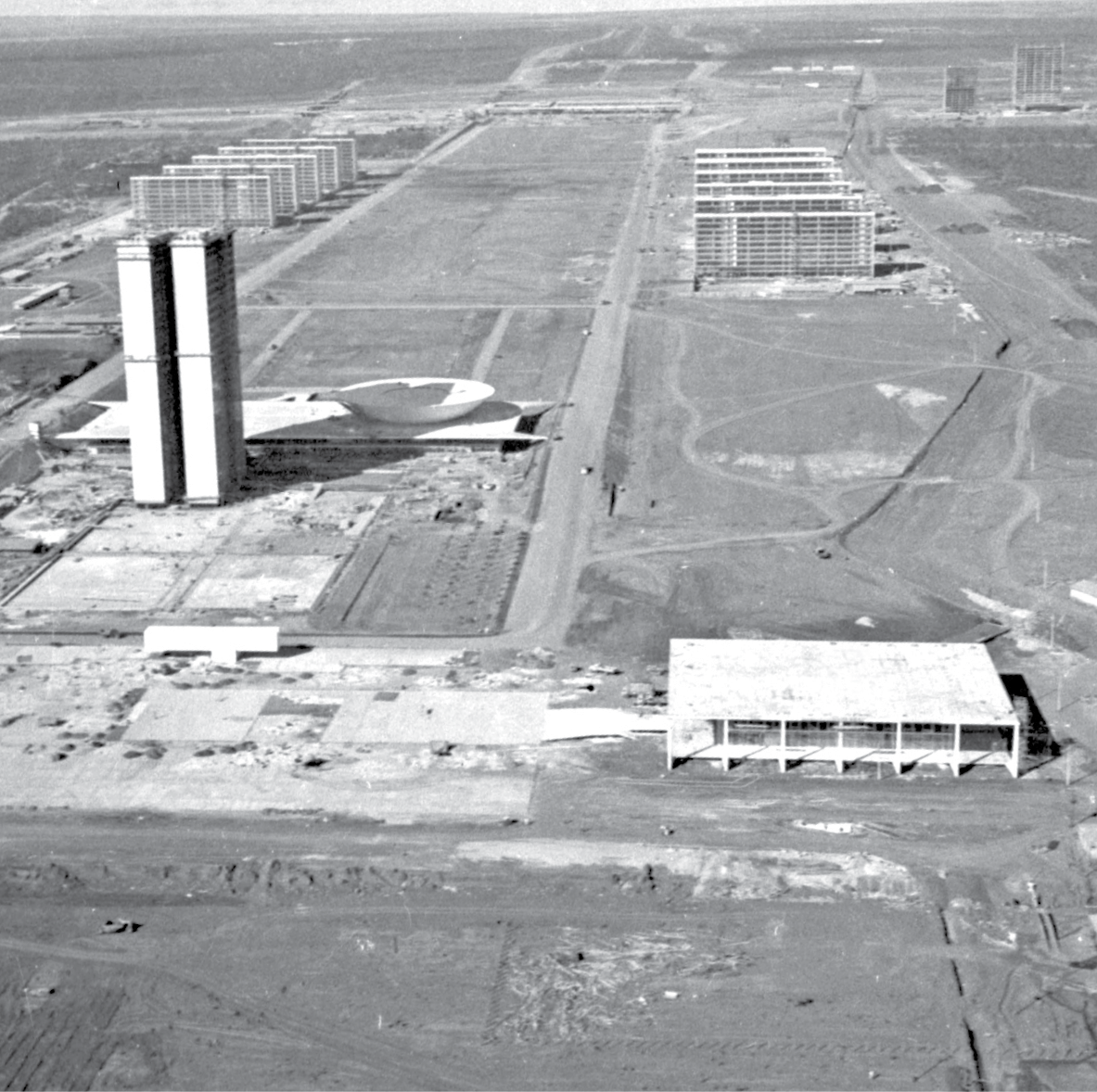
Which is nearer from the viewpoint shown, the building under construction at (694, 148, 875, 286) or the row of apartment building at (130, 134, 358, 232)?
the building under construction at (694, 148, 875, 286)

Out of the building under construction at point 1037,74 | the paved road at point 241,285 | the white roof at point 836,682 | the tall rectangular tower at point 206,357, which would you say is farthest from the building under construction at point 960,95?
the white roof at point 836,682

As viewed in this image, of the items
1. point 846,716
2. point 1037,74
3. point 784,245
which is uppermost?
point 1037,74

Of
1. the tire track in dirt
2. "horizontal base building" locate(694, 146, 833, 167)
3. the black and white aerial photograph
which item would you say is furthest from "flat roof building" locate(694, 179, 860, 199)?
the tire track in dirt

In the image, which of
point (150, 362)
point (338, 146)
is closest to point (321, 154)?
point (338, 146)

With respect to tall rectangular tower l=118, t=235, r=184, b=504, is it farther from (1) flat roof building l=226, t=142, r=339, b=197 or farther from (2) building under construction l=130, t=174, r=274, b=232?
(1) flat roof building l=226, t=142, r=339, b=197

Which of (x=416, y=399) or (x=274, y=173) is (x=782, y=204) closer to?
(x=274, y=173)

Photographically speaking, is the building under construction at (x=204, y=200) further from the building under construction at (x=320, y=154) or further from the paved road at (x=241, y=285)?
the building under construction at (x=320, y=154)

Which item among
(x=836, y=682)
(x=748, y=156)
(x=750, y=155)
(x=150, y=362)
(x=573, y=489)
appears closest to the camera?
(x=836, y=682)
